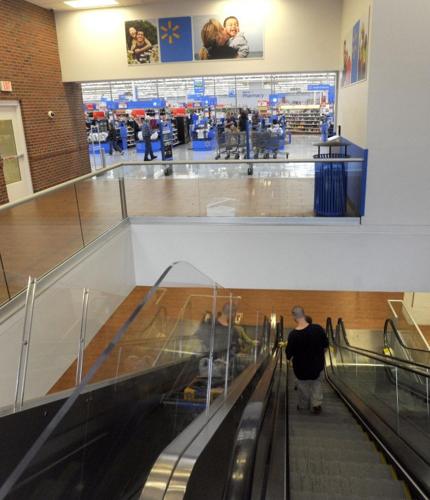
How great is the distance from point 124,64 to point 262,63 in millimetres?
3325

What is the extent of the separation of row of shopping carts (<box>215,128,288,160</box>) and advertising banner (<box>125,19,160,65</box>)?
4040 mm

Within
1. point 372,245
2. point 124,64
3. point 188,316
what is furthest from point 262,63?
point 188,316

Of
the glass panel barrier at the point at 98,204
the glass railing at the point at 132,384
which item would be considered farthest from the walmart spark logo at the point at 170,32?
the glass railing at the point at 132,384

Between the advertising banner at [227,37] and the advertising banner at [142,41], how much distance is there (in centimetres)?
96

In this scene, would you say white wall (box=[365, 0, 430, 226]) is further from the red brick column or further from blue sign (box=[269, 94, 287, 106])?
blue sign (box=[269, 94, 287, 106])

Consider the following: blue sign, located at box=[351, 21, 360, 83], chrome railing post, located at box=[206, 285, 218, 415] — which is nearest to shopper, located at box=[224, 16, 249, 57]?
blue sign, located at box=[351, 21, 360, 83]

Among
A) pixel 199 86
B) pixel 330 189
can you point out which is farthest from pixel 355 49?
pixel 199 86

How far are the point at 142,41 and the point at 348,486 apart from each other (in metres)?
10.4

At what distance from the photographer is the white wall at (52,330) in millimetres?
4281

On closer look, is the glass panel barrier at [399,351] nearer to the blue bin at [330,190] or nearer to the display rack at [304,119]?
the blue bin at [330,190]

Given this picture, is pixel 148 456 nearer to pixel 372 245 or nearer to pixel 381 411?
pixel 381 411

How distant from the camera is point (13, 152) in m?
9.76

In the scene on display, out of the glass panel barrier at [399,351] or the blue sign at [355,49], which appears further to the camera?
the blue sign at [355,49]

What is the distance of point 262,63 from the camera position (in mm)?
10547
